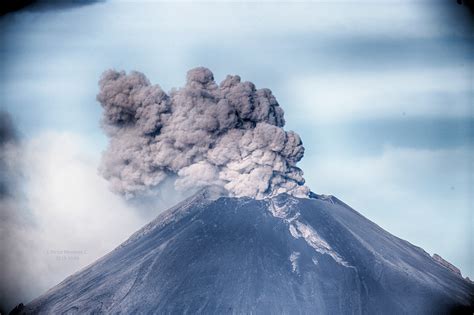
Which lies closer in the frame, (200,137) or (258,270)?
(258,270)

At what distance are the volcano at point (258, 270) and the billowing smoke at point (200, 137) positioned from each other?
4.90 feet

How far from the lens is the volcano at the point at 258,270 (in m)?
38.3

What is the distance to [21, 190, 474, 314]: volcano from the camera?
3831cm

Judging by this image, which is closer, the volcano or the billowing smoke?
the volcano

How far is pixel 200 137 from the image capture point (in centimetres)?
4297

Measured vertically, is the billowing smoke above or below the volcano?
above

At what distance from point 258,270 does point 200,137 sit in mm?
8008

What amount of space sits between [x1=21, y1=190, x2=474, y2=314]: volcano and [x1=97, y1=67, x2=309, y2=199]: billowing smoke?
149 centimetres

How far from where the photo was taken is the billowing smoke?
4312cm

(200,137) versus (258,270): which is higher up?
(200,137)

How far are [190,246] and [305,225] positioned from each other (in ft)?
21.4

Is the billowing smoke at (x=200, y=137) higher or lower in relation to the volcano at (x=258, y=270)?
higher

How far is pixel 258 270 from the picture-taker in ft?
132

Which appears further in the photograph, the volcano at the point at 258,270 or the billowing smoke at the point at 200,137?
the billowing smoke at the point at 200,137
